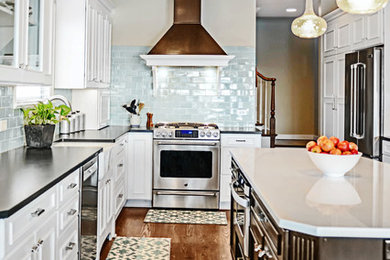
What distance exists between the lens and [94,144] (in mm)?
3803

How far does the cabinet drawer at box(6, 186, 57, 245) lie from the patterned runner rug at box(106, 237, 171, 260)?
4.92 ft

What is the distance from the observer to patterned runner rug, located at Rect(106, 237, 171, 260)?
3.42 meters

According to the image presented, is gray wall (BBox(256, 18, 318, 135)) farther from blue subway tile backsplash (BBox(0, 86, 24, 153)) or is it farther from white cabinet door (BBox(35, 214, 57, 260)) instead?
white cabinet door (BBox(35, 214, 57, 260))

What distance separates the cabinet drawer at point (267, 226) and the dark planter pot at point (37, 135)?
5.82 feet

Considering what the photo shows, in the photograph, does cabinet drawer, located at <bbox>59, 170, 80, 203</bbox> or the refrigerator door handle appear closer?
cabinet drawer, located at <bbox>59, 170, 80, 203</bbox>

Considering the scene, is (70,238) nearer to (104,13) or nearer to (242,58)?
(104,13)

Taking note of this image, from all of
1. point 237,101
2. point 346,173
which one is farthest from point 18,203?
point 237,101

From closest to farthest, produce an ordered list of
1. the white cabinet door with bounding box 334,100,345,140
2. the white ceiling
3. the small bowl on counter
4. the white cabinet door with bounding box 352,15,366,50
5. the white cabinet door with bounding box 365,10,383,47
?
1. the small bowl on counter
2. the white cabinet door with bounding box 365,10,383,47
3. the white cabinet door with bounding box 352,15,366,50
4. the white cabinet door with bounding box 334,100,345,140
5. the white ceiling

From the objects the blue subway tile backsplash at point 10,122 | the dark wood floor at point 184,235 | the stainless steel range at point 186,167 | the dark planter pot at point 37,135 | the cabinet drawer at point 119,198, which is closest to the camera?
the blue subway tile backsplash at point 10,122

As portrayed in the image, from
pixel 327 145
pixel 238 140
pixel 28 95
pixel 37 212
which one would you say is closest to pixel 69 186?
pixel 37 212

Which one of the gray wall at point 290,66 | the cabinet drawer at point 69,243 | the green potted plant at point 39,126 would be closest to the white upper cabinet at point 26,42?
the green potted plant at point 39,126

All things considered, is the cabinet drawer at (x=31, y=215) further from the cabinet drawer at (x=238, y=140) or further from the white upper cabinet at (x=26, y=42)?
the cabinet drawer at (x=238, y=140)

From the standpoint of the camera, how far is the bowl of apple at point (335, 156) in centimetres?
220

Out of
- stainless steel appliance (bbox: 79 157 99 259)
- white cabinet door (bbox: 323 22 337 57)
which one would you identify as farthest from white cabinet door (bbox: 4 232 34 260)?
white cabinet door (bbox: 323 22 337 57)
